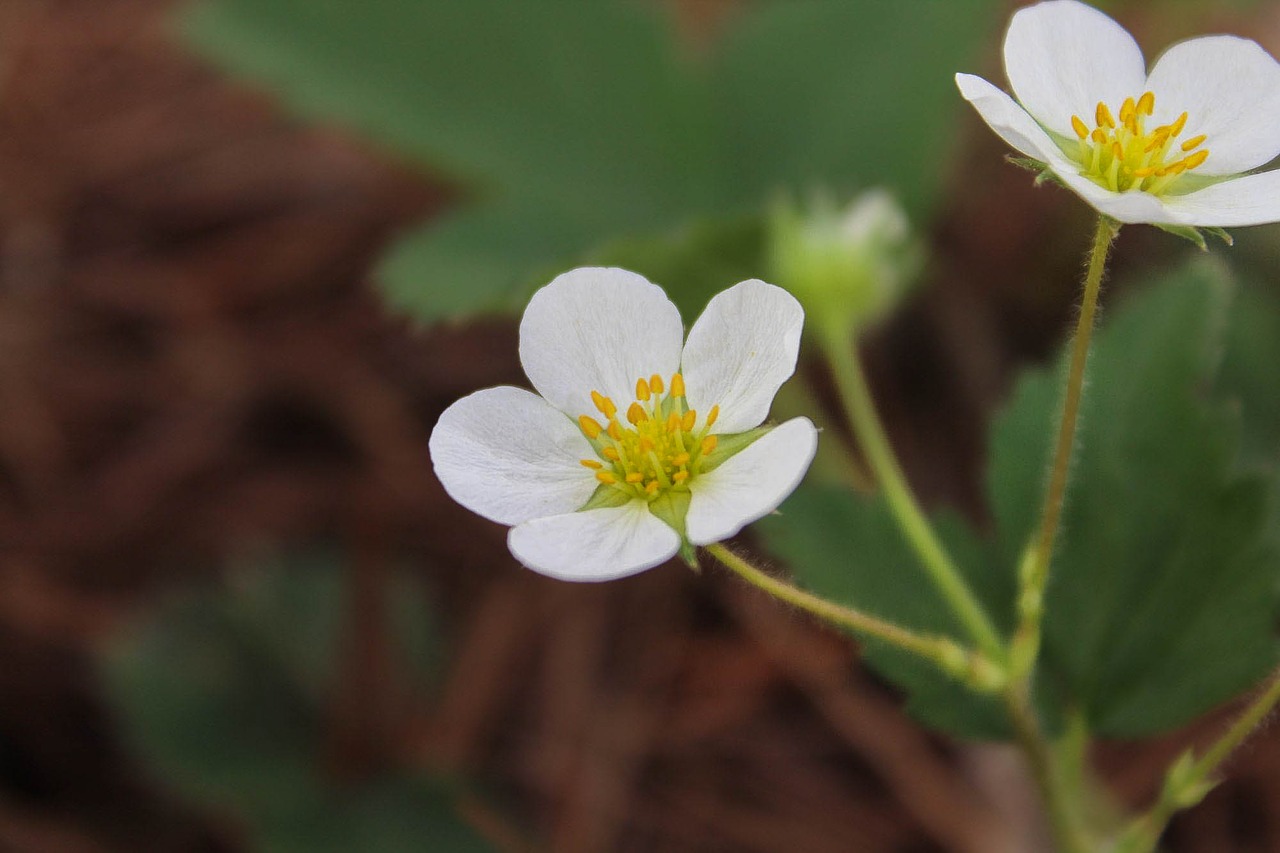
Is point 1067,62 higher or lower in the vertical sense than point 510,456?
higher

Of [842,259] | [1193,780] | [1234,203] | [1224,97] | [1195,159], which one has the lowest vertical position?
[1193,780]

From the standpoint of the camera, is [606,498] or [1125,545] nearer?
[606,498]

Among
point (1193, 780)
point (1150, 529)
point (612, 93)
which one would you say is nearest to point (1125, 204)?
point (1150, 529)

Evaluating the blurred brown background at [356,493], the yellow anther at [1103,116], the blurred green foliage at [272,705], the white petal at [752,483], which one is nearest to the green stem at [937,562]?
the white petal at [752,483]

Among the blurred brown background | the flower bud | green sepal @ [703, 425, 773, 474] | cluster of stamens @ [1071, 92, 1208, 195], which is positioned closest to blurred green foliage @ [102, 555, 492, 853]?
the blurred brown background

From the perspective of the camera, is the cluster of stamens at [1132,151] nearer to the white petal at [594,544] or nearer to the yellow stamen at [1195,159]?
the yellow stamen at [1195,159]

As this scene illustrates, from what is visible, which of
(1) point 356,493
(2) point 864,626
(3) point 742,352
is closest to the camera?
(2) point 864,626

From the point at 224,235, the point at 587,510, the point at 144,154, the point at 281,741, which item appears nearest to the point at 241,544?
the point at 281,741

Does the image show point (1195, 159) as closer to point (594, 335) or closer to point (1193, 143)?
point (1193, 143)
